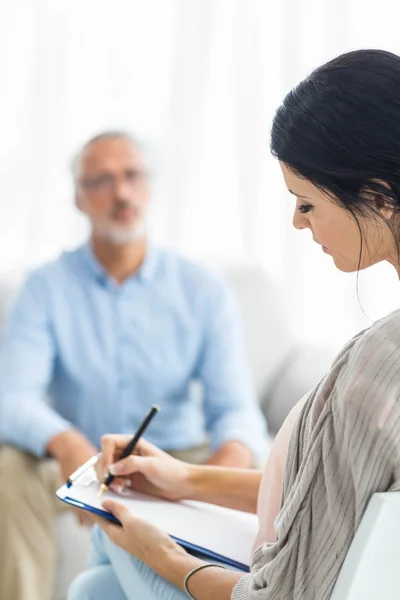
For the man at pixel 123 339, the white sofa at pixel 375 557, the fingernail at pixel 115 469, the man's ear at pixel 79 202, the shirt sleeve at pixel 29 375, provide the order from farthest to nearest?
the man's ear at pixel 79 202 < the man at pixel 123 339 < the shirt sleeve at pixel 29 375 < the fingernail at pixel 115 469 < the white sofa at pixel 375 557

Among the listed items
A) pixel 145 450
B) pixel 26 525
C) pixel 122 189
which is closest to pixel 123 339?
pixel 122 189

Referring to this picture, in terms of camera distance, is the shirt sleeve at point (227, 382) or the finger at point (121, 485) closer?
the finger at point (121, 485)

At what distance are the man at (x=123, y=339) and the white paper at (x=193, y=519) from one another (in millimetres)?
715

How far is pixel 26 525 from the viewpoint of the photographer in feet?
6.19

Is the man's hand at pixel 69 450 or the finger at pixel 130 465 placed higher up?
the finger at pixel 130 465

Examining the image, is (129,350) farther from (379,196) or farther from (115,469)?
(379,196)

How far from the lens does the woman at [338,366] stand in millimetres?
839

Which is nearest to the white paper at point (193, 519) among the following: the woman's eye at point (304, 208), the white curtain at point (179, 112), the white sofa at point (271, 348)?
the woman's eye at point (304, 208)

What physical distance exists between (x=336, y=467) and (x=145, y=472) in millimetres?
477

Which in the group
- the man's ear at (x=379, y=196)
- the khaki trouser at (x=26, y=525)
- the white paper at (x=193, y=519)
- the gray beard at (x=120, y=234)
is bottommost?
the khaki trouser at (x=26, y=525)

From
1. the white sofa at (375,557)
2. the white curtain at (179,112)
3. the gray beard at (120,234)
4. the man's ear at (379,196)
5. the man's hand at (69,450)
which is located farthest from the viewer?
the white curtain at (179,112)

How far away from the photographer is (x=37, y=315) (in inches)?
86.5

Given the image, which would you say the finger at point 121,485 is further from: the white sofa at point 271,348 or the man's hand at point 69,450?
the white sofa at point 271,348

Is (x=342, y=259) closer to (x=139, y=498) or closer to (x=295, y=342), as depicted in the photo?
(x=139, y=498)
